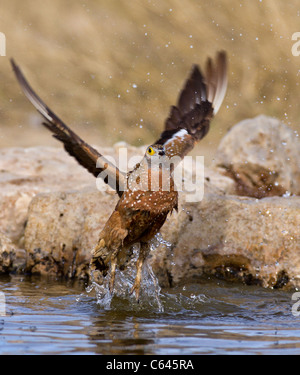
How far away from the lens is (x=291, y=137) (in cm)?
1060

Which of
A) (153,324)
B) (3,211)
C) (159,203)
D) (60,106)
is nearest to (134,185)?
(159,203)

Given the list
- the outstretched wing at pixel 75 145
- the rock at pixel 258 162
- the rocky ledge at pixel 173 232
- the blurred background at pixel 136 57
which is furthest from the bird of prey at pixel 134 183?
the blurred background at pixel 136 57

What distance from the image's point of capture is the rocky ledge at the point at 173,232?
724cm

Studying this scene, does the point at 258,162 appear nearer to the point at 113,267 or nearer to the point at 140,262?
the point at 140,262

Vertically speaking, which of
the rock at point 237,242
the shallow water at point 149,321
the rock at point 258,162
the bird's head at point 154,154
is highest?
the rock at point 258,162

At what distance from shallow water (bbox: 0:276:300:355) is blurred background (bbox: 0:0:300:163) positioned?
11.3 m

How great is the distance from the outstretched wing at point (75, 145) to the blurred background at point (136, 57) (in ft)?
36.7

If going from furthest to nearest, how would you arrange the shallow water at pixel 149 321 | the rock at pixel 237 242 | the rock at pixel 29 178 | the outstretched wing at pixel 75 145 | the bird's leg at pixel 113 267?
the rock at pixel 29 178, the rock at pixel 237 242, the bird's leg at pixel 113 267, the outstretched wing at pixel 75 145, the shallow water at pixel 149 321

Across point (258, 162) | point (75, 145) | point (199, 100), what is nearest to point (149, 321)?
point (75, 145)

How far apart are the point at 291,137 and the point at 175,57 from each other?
32.6 ft

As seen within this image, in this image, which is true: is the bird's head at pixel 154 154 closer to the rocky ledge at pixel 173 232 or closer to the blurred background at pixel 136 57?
the rocky ledge at pixel 173 232

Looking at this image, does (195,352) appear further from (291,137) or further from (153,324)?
(291,137)
